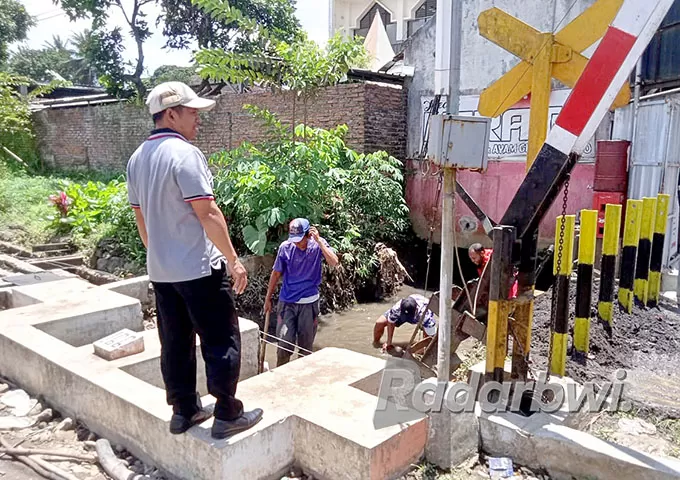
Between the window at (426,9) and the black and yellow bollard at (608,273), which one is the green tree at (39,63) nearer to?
the window at (426,9)

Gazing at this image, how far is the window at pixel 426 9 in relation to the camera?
25953 mm

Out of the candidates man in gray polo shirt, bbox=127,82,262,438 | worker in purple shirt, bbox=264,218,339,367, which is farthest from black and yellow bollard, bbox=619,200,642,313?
man in gray polo shirt, bbox=127,82,262,438

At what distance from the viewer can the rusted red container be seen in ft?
26.5

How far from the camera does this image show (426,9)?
1050 inches

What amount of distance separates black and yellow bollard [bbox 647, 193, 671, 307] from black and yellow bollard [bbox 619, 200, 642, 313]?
597 mm

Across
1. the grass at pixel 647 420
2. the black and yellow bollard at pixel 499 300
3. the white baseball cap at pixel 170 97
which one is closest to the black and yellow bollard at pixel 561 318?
the grass at pixel 647 420

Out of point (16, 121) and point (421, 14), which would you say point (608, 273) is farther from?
point (421, 14)

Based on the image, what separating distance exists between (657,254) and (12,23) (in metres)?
27.1

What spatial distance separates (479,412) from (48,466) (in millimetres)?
2580

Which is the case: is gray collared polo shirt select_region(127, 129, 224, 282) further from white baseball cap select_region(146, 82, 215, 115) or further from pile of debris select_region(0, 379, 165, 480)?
pile of debris select_region(0, 379, 165, 480)

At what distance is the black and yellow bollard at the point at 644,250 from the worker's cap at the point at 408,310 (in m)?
2.63

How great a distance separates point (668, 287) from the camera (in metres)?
7.27

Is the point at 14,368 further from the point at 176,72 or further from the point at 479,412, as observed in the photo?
the point at 176,72

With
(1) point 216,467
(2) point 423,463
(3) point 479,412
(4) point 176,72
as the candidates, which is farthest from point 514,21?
(4) point 176,72
